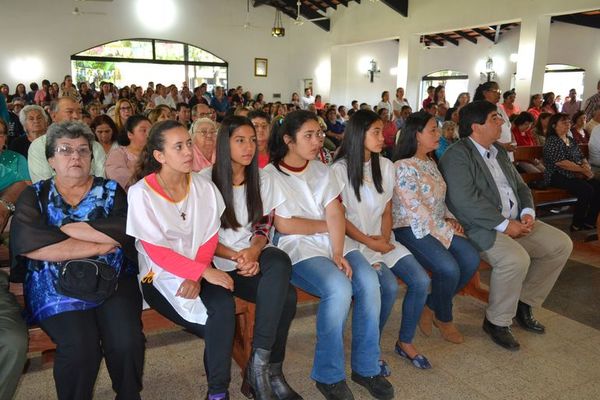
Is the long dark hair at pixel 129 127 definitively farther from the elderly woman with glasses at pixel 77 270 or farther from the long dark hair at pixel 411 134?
the long dark hair at pixel 411 134

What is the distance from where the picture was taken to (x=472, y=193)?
2.86m

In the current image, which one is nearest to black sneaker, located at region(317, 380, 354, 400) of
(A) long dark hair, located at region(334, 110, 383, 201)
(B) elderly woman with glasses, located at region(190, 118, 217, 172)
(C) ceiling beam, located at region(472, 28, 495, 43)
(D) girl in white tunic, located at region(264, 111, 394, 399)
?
(D) girl in white tunic, located at region(264, 111, 394, 399)

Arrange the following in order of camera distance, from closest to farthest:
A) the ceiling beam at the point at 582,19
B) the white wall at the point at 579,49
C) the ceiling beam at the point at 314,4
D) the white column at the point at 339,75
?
the ceiling beam at the point at 582,19 < the white wall at the point at 579,49 < the ceiling beam at the point at 314,4 < the white column at the point at 339,75

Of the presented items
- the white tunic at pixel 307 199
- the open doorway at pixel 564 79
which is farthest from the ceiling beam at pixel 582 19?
the white tunic at pixel 307 199

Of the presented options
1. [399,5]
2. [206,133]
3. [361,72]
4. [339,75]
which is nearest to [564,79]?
[399,5]

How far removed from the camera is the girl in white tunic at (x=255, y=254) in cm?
201

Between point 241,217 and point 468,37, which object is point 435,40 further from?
point 241,217

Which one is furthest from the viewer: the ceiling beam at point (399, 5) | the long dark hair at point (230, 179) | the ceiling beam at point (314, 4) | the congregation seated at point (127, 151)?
the ceiling beam at point (314, 4)

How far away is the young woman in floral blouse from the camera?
268 cm

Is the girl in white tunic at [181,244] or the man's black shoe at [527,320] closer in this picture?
the girl in white tunic at [181,244]

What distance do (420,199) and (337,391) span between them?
115 centimetres

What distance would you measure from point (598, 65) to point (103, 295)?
52.2 ft

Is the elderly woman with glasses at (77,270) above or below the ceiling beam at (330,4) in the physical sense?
below

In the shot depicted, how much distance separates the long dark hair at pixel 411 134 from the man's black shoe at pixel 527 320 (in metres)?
1.14
